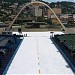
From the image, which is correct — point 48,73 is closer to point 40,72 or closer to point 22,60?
point 40,72

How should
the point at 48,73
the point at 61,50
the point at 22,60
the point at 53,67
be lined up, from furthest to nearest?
the point at 61,50 < the point at 22,60 < the point at 53,67 < the point at 48,73

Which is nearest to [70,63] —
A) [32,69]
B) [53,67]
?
[53,67]

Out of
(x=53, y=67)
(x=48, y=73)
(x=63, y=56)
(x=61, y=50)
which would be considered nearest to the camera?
(x=48, y=73)

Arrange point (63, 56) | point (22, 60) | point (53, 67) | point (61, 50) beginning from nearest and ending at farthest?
point (53, 67) → point (22, 60) → point (63, 56) → point (61, 50)

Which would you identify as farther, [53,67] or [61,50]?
[61,50]

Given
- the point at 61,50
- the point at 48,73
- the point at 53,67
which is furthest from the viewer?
the point at 61,50

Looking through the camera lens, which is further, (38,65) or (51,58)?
(51,58)

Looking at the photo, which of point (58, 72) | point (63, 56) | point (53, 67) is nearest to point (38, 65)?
point (53, 67)

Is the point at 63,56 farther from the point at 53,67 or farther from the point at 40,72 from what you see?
the point at 40,72

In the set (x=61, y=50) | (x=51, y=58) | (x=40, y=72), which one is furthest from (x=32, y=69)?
(x=61, y=50)
